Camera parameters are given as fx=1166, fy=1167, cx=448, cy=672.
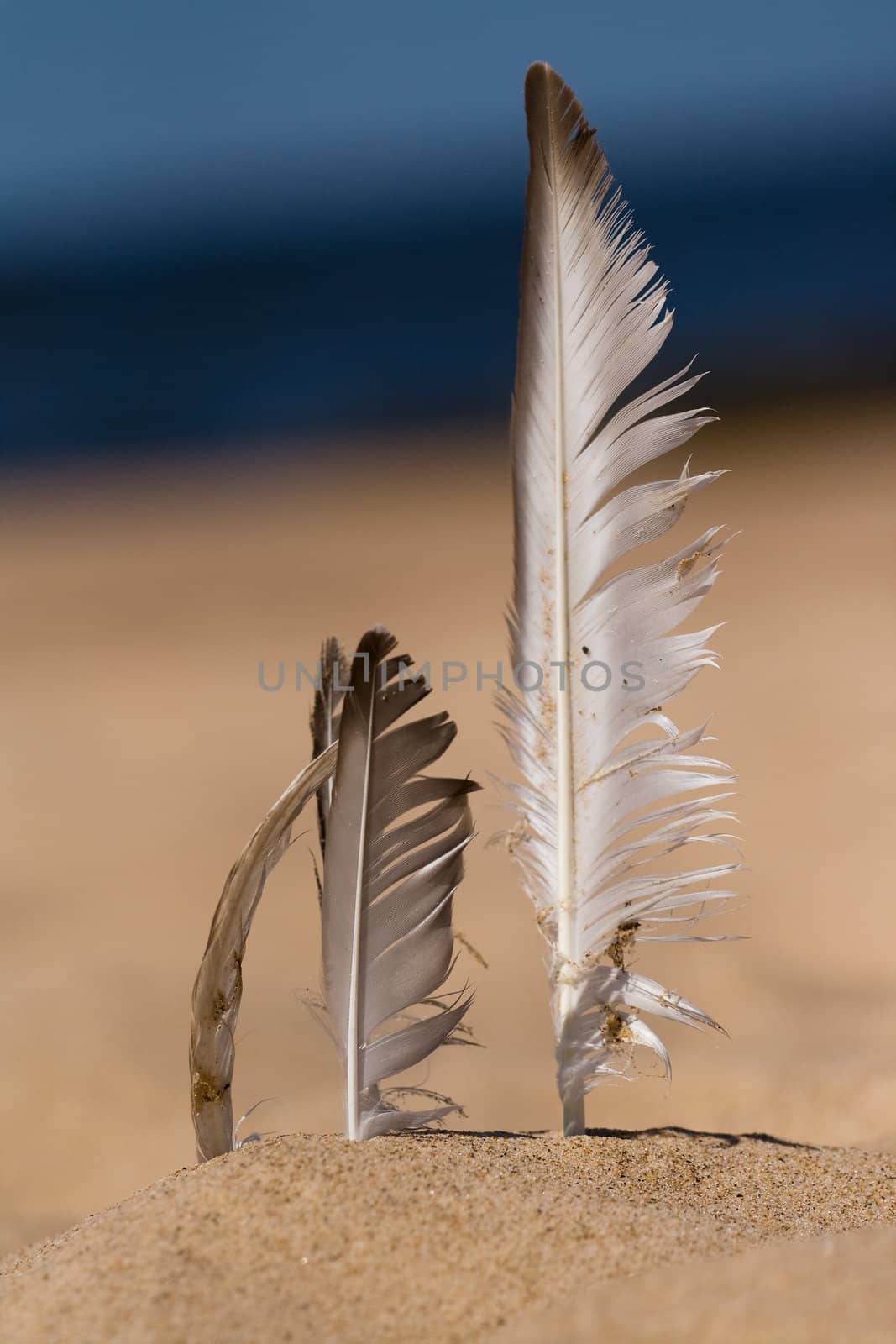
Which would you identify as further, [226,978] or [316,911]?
[316,911]

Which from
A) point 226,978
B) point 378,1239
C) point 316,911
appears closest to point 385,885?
point 226,978

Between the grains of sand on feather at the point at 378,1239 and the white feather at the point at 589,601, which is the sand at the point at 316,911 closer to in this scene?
the grains of sand on feather at the point at 378,1239

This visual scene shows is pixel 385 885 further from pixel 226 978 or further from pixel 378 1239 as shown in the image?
pixel 378 1239

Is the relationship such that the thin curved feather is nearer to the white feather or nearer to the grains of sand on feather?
the grains of sand on feather

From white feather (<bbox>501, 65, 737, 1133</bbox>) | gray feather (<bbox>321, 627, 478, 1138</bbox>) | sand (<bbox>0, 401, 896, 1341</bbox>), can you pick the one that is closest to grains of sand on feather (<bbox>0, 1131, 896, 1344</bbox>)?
sand (<bbox>0, 401, 896, 1341</bbox>)

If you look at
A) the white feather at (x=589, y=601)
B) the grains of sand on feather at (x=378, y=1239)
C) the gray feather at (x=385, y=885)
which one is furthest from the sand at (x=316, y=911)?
the white feather at (x=589, y=601)

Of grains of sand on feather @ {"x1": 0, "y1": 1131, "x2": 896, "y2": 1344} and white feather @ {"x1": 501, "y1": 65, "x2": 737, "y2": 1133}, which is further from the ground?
white feather @ {"x1": 501, "y1": 65, "x2": 737, "y2": 1133}

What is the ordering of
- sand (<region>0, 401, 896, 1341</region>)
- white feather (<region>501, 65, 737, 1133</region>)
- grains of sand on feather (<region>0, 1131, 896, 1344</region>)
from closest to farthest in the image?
grains of sand on feather (<region>0, 1131, 896, 1344</region>) < sand (<region>0, 401, 896, 1341</region>) < white feather (<region>501, 65, 737, 1133</region>)

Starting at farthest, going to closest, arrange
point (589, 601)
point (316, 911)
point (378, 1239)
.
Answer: point (316, 911), point (589, 601), point (378, 1239)
